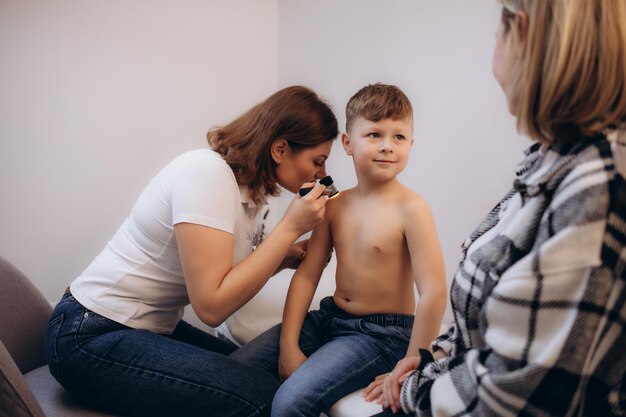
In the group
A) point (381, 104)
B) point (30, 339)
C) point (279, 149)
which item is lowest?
point (30, 339)

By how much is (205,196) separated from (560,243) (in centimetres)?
73

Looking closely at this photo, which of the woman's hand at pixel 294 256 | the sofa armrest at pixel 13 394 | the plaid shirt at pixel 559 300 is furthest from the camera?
the woman's hand at pixel 294 256

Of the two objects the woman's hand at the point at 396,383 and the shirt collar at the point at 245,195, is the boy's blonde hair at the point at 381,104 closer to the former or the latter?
the shirt collar at the point at 245,195

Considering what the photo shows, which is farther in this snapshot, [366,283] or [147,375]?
[366,283]

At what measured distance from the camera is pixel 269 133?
1242 millimetres

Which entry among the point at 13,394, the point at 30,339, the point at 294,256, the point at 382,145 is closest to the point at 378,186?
the point at 382,145

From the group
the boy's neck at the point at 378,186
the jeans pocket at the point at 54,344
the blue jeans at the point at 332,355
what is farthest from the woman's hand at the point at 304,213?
the jeans pocket at the point at 54,344

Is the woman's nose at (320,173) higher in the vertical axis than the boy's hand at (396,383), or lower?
higher

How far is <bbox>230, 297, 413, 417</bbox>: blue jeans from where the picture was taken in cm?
101

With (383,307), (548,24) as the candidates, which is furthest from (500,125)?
(548,24)

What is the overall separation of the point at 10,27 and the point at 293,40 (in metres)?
1.10

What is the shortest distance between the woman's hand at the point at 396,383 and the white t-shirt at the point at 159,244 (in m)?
0.45

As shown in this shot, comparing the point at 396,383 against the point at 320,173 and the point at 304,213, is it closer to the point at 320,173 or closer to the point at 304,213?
the point at 304,213

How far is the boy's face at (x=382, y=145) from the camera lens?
3.78 ft
